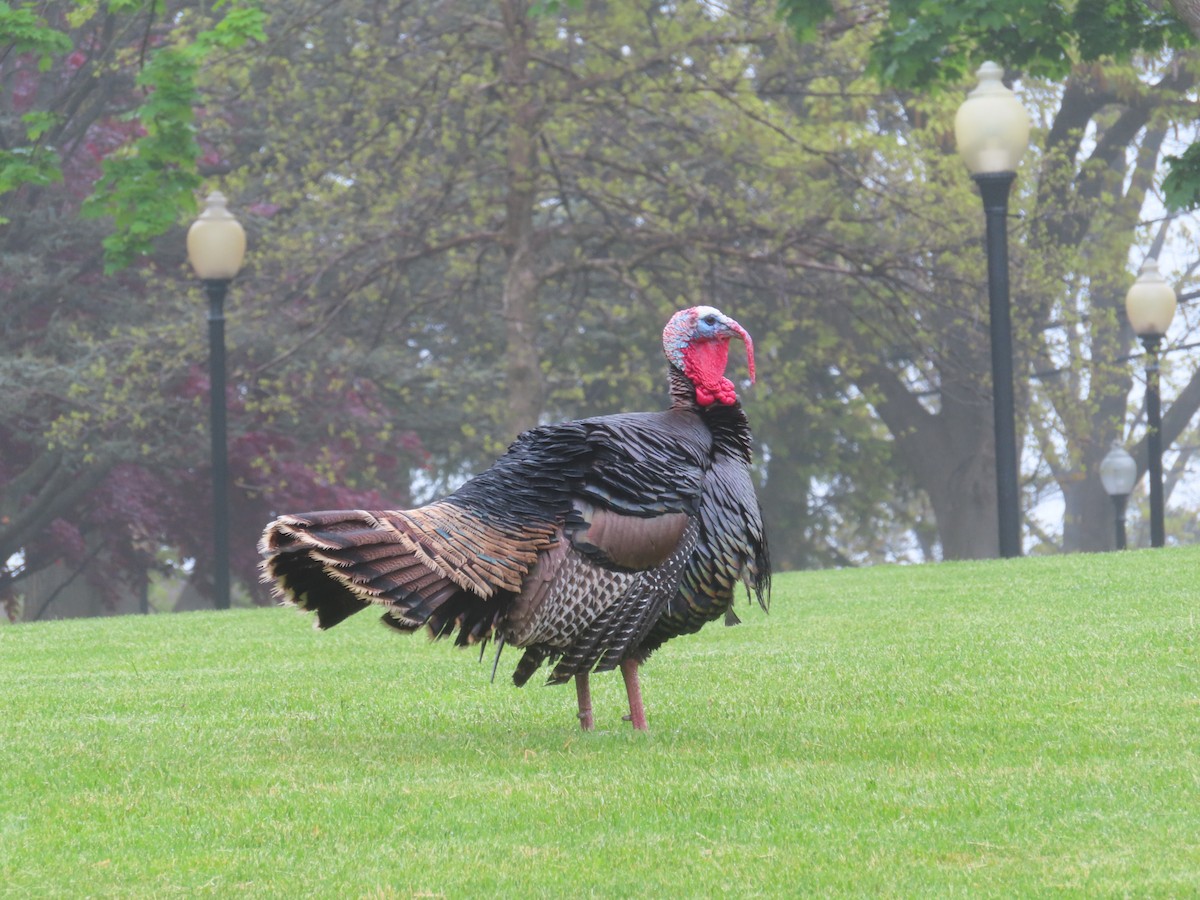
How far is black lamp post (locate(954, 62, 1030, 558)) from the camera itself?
16328mm

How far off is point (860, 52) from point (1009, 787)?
59.4 ft

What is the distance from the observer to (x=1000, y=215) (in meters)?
16.5

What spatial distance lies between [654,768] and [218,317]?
11900 mm

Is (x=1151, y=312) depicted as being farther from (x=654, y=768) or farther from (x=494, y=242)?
(x=654, y=768)

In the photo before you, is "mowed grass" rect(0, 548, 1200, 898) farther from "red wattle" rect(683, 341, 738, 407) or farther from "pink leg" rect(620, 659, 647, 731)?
"red wattle" rect(683, 341, 738, 407)

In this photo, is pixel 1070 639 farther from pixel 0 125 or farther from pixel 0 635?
pixel 0 125

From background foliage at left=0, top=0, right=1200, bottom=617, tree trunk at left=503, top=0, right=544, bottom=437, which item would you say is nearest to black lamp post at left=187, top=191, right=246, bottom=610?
background foliage at left=0, top=0, right=1200, bottom=617

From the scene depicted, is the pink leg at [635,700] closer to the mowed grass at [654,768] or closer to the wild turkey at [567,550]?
the wild turkey at [567,550]

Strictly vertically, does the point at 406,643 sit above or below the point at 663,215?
below

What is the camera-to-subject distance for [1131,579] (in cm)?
1243

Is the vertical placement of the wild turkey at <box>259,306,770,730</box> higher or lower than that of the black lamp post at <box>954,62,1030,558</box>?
lower

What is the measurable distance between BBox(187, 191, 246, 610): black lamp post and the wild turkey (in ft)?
34.0

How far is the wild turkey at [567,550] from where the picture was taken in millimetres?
6641

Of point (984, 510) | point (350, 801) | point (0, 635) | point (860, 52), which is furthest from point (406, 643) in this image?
point (984, 510)
